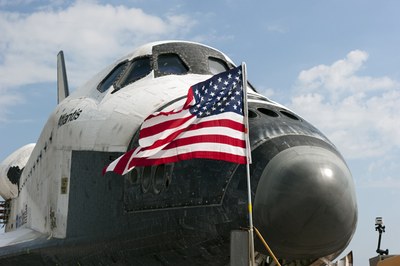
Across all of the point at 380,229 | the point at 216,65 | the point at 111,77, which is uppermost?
the point at 216,65

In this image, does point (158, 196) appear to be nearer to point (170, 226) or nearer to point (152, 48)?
point (170, 226)

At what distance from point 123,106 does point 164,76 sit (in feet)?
2.35

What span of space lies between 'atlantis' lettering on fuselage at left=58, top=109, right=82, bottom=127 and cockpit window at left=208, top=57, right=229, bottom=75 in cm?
173

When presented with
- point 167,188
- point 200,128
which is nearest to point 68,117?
point 167,188

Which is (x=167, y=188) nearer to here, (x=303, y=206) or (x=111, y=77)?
(x=303, y=206)

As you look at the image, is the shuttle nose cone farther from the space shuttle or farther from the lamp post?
the lamp post

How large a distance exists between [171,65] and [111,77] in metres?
0.82

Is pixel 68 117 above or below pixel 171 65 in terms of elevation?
below

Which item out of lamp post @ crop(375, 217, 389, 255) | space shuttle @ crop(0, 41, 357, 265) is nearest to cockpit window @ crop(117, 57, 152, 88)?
space shuttle @ crop(0, 41, 357, 265)

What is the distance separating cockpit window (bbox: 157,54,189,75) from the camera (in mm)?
6258

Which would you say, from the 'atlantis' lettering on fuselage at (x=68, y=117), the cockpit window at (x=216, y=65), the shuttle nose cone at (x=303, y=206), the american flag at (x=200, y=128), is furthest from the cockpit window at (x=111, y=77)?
the shuttle nose cone at (x=303, y=206)

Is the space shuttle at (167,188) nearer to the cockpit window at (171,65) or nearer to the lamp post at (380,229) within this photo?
the cockpit window at (171,65)

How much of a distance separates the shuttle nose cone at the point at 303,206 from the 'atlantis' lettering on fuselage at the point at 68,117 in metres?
3.49

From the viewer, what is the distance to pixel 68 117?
6.78 metres
